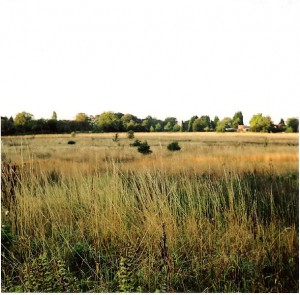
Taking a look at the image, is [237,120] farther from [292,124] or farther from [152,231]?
[152,231]

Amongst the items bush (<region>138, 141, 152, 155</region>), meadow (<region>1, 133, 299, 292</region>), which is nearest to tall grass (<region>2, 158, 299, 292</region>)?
meadow (<region>1, 133, 299, 292</region>)

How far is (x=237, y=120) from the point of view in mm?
2996

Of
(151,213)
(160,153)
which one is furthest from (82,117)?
(151,213)

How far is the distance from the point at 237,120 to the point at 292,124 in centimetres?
42

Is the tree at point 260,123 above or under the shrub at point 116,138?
above

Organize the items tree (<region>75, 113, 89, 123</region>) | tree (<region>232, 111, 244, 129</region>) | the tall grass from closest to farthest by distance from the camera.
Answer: the tall grass, tree (<region>232, 111, 244, 129</region>), tree (<region>75, 113, 89, 123</region>)

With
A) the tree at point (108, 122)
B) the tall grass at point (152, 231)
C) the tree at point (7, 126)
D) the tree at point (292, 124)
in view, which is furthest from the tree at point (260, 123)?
the tree at point (7, 126)

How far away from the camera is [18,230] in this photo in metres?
2.92

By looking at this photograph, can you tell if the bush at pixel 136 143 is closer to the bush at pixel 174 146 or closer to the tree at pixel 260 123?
the bush at pixel 174 146

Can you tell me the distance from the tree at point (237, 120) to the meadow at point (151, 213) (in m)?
0.11

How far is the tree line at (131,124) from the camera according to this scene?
299cm

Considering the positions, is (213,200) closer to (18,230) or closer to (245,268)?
(245,268)

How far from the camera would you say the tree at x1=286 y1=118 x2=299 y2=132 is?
9.38 feet

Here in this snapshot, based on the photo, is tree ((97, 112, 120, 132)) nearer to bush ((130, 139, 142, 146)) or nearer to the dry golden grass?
the dry golden grass
